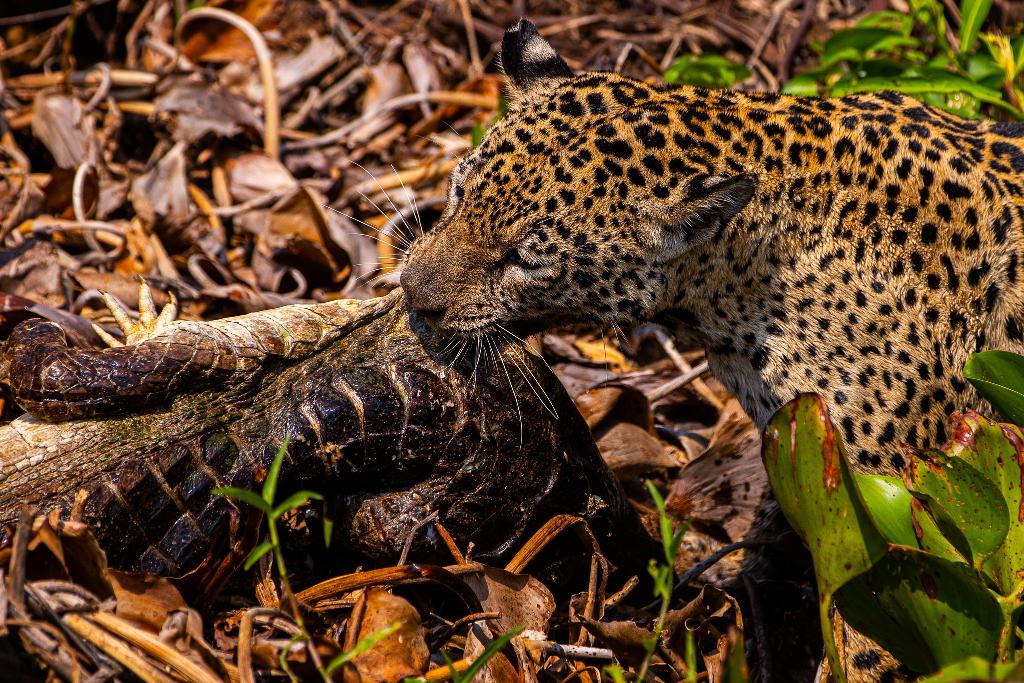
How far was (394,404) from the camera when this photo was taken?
4.28 meters

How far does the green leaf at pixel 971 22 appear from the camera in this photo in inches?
266

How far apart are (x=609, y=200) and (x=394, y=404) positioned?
118 centimetres

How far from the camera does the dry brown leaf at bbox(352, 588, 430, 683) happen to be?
3738mm

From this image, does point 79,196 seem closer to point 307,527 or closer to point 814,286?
point 307,527

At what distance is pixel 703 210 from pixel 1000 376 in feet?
4.13

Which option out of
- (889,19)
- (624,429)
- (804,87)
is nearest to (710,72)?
(804,87)

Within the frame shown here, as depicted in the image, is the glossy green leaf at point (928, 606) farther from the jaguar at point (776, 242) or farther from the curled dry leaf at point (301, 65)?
the curled dry leaf at point (301, 65)

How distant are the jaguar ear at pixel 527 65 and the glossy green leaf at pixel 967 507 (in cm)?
252

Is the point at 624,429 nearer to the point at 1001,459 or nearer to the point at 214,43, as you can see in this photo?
the point at 1001,459

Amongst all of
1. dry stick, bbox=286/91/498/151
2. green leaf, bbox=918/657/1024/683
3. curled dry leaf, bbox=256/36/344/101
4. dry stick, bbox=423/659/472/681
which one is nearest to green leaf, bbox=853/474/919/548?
green leaf, bbox=918/657/1024/683

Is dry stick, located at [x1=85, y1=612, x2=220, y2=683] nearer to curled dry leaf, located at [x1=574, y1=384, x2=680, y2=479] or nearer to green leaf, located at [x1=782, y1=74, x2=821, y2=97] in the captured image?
curled dry leaf, located at [x1=574, y1=384, x2=680, y2=479]

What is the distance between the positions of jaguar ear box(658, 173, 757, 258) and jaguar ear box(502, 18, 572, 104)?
1.05 meters

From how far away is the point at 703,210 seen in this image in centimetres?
439

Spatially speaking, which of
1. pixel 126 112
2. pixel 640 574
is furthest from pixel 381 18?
pixel 640 574
